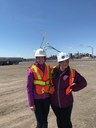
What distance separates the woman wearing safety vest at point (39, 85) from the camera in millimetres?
4840

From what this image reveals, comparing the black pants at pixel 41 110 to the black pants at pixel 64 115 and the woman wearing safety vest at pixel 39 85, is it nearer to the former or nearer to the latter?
the woman wearing safety vest at pixel 39 85

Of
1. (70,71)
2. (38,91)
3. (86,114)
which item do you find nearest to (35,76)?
(38,91)

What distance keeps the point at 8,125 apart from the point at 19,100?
350cm

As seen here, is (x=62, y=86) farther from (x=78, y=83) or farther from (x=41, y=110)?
(x=41, y=110)

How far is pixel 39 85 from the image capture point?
4.86 metres

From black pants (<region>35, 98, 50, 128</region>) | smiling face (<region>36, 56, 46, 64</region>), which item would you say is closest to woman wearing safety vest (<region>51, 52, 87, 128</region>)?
black pants (<region>35, 98, 50, 128</region>)

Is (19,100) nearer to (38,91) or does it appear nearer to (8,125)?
(8,125)

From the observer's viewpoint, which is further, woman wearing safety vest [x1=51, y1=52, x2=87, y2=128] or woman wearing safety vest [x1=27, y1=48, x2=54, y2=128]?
woman wearing safety vest [x1=27, y1=48, x2=54, y2=128]

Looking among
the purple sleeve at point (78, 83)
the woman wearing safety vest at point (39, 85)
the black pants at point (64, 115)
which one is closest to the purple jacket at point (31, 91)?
the woman wearing safety vest at point (39, 85)

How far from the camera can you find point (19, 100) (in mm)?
11078

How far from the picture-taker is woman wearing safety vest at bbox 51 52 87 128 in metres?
4.73

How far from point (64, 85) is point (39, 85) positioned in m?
0.42

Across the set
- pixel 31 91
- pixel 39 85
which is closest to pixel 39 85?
pixel 39 85

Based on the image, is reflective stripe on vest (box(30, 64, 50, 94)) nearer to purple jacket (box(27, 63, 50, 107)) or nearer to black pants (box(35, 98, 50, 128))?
purple jacket (box(27, 63, 50, 107))
